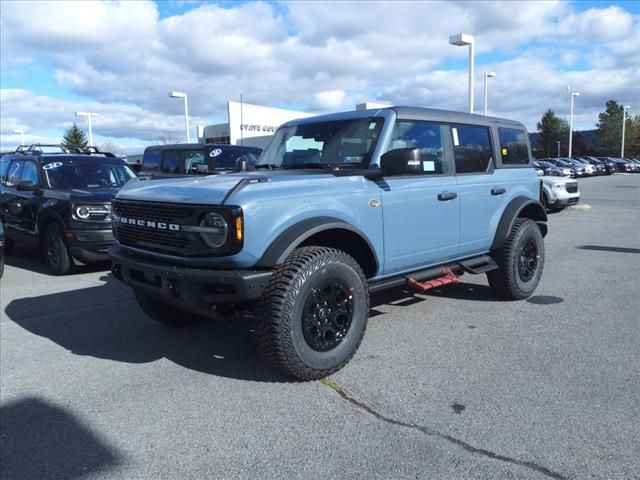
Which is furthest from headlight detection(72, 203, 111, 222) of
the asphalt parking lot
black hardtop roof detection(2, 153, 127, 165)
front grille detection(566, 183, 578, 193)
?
front grille detection(566, 183, 578, 193)

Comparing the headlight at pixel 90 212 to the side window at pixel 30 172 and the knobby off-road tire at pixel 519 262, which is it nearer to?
the side window at pixel 30 172

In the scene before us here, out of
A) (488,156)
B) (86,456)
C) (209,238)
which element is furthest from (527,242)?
(86,456)

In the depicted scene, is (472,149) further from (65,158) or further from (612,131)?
(612,131)

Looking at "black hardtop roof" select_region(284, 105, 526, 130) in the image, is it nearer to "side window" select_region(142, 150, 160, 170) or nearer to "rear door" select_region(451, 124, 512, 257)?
"rear door" select_region(451, 124, 512, 257)

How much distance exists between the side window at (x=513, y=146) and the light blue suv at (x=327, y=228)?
45 mm

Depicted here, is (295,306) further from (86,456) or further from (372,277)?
(86,456)

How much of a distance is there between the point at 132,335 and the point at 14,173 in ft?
19.8

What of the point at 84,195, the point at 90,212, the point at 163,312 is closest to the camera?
the point at 163,312

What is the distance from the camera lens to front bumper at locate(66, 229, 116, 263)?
742cm

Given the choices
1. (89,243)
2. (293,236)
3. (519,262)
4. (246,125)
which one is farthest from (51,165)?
(246,125)

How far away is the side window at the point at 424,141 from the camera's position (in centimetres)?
459

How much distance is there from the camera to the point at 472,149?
17.6 ft

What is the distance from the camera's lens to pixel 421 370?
398 cm

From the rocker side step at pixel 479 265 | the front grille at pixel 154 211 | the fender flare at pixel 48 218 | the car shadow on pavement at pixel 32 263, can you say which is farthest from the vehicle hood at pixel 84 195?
the rocker side step at pixel 479 265
